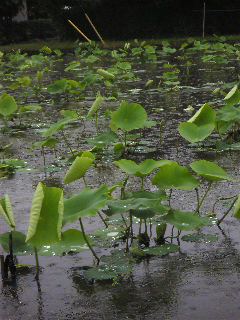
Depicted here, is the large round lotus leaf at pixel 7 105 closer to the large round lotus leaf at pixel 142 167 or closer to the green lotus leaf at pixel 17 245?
the large round lotus leaf at pixel 142 167

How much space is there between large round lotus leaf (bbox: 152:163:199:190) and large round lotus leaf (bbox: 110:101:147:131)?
74 centimetres

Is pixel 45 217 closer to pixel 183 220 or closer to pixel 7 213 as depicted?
pixel 7 213

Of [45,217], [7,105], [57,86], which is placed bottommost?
[57,86]

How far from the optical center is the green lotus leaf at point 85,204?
5.18 ft

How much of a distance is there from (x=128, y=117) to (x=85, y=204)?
1.02 metres

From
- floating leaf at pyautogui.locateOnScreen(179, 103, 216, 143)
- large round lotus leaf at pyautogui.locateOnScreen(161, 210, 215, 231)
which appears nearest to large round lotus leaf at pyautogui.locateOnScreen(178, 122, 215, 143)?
floating leaf at pyautogui.locateOnScreen(179, 103, 216, 143)

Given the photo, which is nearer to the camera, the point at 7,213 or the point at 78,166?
the point at 7,213

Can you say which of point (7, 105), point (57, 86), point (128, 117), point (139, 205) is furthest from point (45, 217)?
point (57, 86)

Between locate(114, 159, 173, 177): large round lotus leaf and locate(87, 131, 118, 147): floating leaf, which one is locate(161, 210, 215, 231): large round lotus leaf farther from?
locate(87, 131, 118, 147): floating leaf

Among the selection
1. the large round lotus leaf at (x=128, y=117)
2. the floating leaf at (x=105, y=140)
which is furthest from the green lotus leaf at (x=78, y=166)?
the floating leaf at (x=105, y=140)

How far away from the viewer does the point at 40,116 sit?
457cm

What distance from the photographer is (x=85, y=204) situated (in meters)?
1.64

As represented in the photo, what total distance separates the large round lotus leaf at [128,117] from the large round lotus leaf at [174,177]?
743 mm

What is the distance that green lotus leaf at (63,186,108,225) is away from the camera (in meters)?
1.58
